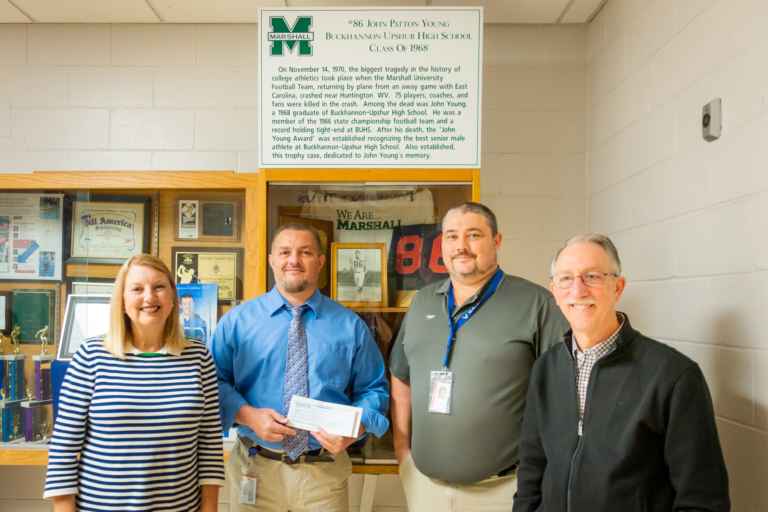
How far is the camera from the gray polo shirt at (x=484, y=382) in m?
2.21

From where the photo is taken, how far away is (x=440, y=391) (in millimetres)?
2266

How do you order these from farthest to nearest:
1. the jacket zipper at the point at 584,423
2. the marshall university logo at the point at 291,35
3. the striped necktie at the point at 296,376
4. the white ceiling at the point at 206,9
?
the white ceiling at the point at 206,9 → the marshall university logo at the point at 291,35 → the striped necktie at the point at 296,376 → the jacket zipper at the point at 584,423

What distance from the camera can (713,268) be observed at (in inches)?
81.7

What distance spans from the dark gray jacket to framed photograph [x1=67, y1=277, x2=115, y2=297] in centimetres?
220

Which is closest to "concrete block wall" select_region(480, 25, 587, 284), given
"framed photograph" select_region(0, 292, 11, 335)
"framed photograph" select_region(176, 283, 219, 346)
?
"framed photograph" select_region(176, 283, 219, 346)

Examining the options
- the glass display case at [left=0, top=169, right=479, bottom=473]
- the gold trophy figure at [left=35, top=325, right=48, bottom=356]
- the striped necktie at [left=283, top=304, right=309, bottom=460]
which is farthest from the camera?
the gold trophy figure at [left=35, top=325, right=48, bottom=356]

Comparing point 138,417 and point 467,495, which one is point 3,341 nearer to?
point 138,417


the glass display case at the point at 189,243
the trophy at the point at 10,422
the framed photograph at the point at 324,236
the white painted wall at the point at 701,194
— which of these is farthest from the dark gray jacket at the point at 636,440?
the trophy at the point at 10,422

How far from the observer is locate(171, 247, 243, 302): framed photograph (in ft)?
9.78

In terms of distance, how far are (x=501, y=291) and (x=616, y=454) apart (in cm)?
83

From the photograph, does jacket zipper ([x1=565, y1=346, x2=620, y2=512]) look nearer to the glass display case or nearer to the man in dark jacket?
the man in dark jacket

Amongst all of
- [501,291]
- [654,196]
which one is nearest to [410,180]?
[501,291]

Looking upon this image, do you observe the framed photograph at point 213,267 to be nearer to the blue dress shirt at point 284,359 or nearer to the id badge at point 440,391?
the blue dress shirt at point 284,359

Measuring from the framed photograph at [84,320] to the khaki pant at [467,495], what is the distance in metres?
1.71
